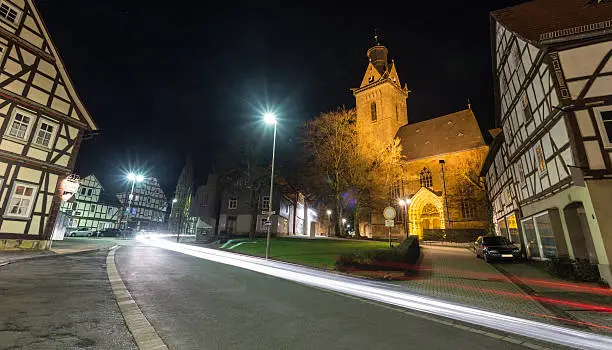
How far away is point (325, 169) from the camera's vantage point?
111ft

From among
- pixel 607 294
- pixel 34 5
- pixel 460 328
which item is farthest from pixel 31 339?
pixel 34 5

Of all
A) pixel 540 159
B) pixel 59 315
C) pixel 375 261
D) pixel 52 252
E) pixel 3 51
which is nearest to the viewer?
pixel 59 315

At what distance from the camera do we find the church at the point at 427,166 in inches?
1425

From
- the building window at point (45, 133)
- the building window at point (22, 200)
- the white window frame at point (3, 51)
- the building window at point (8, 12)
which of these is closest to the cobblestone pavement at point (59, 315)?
the building window at point (22, 200)

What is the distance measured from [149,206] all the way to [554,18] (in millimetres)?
76988

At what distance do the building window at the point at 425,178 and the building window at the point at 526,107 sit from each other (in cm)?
2740

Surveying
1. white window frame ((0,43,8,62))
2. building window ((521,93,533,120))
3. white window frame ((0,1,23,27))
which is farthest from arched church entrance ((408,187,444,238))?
white window frame ((0,1,23,27))

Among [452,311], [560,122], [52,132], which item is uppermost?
[52,132]

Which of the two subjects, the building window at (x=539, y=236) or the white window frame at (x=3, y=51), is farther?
the white window frame at (x=3, y=51)

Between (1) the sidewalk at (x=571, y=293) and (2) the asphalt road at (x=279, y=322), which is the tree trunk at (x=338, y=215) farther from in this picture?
(2) the asphalt road at (x=279, y=322)

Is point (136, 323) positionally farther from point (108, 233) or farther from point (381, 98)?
point (381, 98)

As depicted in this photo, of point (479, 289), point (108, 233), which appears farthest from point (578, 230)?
point (108, 233)

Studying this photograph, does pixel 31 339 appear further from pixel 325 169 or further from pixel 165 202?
pixel 165 202

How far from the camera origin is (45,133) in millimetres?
16750
